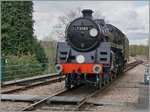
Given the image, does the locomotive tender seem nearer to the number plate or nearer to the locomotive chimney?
the number plate

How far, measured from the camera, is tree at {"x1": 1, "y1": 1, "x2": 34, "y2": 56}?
28.3 metres

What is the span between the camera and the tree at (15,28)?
28.3 metres

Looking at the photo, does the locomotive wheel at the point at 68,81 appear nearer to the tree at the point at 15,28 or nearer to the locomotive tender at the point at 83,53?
the locomotive tender at the point at 83,53

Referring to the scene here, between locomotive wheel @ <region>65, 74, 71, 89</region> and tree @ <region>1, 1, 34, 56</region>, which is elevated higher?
tree @ <region>1, 1, 34, 56</region>

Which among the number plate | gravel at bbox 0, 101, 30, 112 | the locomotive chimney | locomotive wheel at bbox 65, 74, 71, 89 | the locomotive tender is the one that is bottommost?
gravel at bbox 0, 101, 30, 112

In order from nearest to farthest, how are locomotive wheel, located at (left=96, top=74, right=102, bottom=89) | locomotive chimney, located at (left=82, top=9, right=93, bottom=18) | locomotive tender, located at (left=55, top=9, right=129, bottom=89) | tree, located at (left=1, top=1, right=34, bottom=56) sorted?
locomotive tender, located at (left=55, top=9, right=129, bottom=89)
locomotive wheel, located at (left=96, top=74, right=102, bottom=89)
locomotive chimney, located at (left=82, top=9, right=93, bottom=18)
tree, located at (left=1, top=1, right=34, bottom=56)

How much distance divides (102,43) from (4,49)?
15.3m

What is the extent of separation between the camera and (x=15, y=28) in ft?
93.9

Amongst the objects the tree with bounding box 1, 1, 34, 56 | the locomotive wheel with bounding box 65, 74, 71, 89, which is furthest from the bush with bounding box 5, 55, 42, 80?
the locomotive wheel with bounding box 65, 74, 71, 89

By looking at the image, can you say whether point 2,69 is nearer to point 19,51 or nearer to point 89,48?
point 89,48

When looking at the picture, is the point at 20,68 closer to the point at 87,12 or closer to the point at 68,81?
the point at 68,81

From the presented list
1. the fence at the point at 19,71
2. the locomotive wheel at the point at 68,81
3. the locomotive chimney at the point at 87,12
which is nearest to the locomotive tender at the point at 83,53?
the locomotive wheel at the point at 68,81

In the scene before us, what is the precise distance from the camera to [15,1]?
2870 centimetres

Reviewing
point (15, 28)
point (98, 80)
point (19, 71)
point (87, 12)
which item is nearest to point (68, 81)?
point (98, 80)
